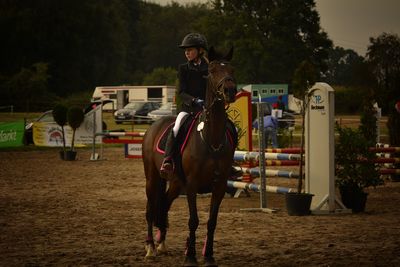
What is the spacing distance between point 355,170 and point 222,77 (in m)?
5.75

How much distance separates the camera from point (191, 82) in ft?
30.8

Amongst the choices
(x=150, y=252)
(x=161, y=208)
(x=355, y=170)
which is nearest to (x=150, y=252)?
(x=150, y=252)

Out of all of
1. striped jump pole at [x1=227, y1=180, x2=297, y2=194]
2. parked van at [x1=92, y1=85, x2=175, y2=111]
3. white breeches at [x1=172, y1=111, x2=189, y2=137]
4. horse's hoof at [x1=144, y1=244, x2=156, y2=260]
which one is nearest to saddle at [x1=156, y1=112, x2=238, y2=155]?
white breeches at [x1=172, y1=111, x2=189, y2=137]

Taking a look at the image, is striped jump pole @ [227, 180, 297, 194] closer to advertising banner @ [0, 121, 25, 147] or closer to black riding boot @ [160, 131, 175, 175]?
black riding boot @ [160, 131, 175, 175]

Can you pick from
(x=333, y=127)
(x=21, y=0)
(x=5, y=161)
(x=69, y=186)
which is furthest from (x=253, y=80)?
(x=333, y=127)

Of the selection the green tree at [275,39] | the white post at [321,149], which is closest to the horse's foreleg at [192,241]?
the white post at [321,149]

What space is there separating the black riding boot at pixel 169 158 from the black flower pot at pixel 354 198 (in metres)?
5.00

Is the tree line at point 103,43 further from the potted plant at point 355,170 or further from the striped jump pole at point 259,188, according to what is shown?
the potted plant at point 355,170

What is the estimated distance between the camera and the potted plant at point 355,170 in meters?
13.3

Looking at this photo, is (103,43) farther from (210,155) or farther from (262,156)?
(210,155)

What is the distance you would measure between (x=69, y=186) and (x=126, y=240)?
8952 millimetres

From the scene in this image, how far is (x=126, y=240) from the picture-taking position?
34.1 ft

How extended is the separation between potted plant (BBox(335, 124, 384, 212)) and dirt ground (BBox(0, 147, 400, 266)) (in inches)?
13.3

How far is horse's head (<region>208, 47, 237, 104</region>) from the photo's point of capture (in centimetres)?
→ 819
